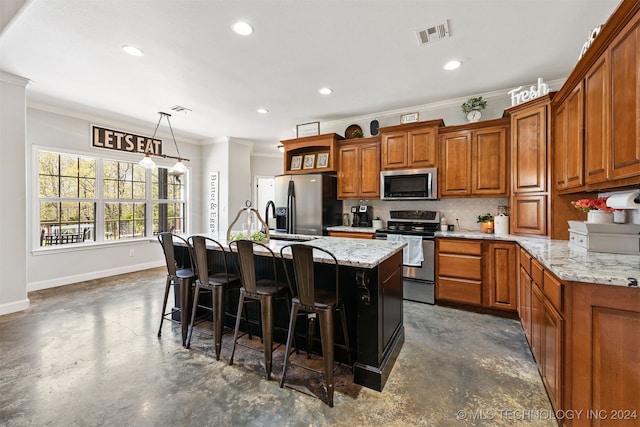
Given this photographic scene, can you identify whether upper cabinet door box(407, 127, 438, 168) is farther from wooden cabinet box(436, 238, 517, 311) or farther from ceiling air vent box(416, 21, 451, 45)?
ceiling air vent box(416, 21, 451, 45)

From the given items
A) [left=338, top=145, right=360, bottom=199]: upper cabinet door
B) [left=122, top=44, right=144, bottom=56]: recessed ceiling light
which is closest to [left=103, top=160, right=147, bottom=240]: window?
[left=122, top=44, right=144, bottom=56]: recessed ceiling light

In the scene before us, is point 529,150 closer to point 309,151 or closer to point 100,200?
point 309,151

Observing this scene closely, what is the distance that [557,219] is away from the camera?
9.27 ft

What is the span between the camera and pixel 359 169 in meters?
4.47

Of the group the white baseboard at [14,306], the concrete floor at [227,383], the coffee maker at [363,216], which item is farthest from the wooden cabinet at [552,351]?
the white baseboard at [14,306]

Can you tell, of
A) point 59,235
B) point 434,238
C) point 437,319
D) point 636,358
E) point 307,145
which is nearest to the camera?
point 636,358

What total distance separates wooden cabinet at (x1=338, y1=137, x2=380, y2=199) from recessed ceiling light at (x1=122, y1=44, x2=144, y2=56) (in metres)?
2.88

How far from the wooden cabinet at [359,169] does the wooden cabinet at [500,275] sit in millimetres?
1727

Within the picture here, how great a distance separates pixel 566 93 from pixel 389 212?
8.31ft

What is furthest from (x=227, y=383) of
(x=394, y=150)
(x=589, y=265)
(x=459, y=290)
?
(x=394, y=150)

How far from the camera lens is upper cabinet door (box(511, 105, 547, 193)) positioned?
292 centimetres

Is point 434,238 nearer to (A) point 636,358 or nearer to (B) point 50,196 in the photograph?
(A) point 636,358

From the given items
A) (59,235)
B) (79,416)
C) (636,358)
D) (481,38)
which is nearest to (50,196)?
(59,235)

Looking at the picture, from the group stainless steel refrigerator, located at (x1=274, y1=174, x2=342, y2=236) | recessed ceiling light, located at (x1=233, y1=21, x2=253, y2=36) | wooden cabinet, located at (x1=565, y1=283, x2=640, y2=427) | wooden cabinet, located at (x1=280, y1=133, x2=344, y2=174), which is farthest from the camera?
wooden cabinet, located at (x1=280, y1=133, x2=344, y2=174)
